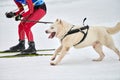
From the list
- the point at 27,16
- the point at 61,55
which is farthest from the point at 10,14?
the point at 61,55

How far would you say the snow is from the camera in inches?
39.6

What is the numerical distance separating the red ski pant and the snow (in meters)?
0.01

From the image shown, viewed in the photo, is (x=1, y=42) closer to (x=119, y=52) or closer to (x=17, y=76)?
(x=17, y=76)

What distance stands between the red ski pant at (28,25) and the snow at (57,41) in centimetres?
1

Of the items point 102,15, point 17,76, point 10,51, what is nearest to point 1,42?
point 10,51

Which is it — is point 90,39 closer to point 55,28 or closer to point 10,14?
point 55,28

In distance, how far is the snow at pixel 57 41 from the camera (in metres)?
1.01

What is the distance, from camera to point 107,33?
1.09 meters

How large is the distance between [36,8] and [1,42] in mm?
116

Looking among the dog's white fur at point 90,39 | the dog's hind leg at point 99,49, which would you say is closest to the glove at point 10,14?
the dog's white fur at point 90,39

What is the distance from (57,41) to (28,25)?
0.09m

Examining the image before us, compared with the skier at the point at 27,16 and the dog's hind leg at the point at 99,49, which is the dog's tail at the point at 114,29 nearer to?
the dog's hind leg at the point at 99,49

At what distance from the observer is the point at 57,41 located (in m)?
1.09

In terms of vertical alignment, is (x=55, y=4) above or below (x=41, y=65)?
above
